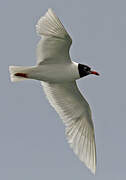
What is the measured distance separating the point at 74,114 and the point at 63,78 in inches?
62.4

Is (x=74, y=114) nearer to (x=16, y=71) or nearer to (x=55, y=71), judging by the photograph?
(x=55, y=71)

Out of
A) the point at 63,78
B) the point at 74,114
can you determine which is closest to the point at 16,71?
the point at 63,78

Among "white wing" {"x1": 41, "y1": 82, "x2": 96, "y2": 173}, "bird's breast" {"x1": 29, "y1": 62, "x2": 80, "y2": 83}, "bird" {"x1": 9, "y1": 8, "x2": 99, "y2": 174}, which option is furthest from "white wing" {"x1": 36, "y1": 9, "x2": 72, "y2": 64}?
"white wing" {"x1": 41, "y1": 82, "x2": 96, "y2": 173}

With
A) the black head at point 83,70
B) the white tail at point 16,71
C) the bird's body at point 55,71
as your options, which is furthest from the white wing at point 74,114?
the white tail at point 16,71

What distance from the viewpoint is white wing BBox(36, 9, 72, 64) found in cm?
1320

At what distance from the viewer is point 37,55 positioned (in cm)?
1415

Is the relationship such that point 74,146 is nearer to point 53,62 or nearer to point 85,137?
point 85,137

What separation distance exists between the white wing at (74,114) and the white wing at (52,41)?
129 centimetres

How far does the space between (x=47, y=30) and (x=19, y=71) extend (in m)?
1.52

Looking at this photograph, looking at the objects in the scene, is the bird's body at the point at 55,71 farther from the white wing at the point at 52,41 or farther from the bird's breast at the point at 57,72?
the white wing at the point at 52,41

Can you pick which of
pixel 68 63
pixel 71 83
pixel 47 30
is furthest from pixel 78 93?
pixel 47 30

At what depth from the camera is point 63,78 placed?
14.4m

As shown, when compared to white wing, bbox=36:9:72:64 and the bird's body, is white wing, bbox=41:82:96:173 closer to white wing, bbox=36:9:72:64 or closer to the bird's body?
the bird's body

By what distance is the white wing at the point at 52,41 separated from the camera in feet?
43.3
